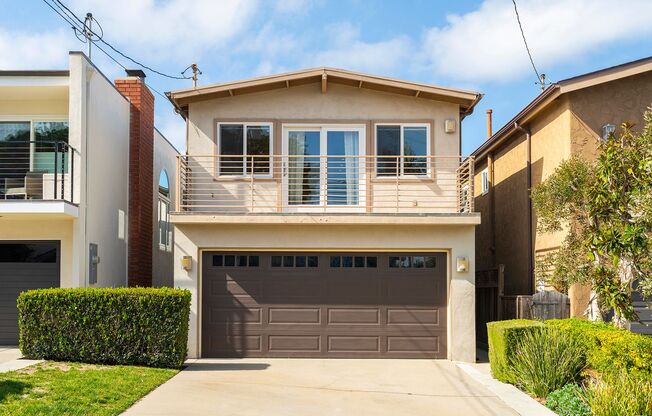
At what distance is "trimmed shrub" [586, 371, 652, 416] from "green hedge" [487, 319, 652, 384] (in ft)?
1.33

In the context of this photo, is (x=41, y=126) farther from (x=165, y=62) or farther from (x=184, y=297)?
(x=184, y=297)

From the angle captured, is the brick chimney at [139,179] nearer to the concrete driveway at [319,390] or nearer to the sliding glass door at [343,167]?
the concrete driveway at [319,390]

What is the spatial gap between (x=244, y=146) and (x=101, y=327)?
5.35 metres

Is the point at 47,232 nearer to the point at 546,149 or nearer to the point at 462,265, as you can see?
the point at 462,265

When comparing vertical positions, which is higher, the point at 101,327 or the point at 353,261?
the point at 353,261

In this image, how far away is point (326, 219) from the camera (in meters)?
14.9

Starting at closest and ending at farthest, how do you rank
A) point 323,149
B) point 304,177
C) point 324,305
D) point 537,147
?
point 324,305 < point 304,177 < point 323,149 < point 537,147

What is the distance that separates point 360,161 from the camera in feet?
52.5

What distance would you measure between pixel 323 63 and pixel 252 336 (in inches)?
248

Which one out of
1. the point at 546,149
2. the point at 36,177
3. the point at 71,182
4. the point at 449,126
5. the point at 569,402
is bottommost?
the point at 569,402

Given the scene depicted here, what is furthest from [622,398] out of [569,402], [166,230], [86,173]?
[166,230]

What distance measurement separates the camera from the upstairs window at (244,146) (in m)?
16.0

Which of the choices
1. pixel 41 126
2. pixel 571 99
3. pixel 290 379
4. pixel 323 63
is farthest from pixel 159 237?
pixel 571 99

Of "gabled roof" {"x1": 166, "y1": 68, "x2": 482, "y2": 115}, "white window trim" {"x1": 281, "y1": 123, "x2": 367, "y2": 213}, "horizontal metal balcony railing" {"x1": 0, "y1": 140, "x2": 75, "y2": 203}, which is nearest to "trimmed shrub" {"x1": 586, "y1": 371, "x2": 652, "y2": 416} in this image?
"white window trim" {"x1": 281, "y1": 123, "x2": 367, "y2": 213}
